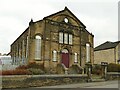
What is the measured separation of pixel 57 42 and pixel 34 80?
12.0 meters

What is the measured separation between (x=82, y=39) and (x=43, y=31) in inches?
287

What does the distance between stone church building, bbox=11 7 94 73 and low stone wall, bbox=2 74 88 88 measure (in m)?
6.03

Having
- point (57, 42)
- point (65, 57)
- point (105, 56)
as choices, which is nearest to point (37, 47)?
point (57, 42)

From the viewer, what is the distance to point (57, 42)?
109 ft

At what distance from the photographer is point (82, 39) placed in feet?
119

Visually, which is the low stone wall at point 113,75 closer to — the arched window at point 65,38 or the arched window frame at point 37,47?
the arched window at point 65,38

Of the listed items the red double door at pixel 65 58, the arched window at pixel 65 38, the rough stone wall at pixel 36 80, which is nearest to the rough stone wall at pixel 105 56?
the arched window at pixel 65 38

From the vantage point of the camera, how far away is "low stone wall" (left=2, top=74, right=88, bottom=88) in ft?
66.9

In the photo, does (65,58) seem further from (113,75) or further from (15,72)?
(15,72)

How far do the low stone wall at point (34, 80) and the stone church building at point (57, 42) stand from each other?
603cm

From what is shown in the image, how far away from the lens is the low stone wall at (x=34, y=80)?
2039 cm

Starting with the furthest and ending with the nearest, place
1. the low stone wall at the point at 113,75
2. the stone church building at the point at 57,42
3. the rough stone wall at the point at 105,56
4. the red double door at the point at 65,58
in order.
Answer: the rough stone wall at the point at 105,56 → the red double door at the point at 65,58 → the stone church building at the point at 57,42 → the low stone wall at the point at 113,75

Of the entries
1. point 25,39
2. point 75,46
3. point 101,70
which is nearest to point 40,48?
point 25,39

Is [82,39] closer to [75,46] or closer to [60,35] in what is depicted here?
[75,46]
